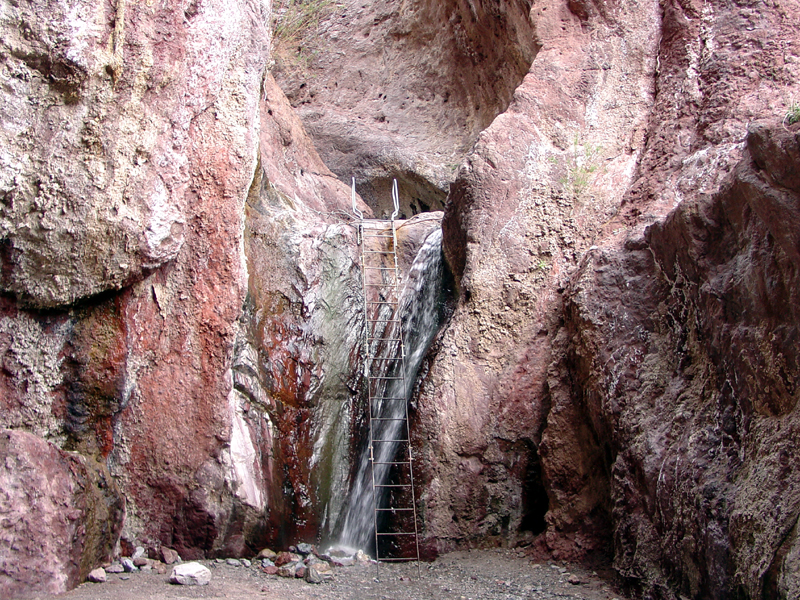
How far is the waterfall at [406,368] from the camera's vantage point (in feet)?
17.6

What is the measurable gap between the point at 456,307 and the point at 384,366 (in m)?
0.81

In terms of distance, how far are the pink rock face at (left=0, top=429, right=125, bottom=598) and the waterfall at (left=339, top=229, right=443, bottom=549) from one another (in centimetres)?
180

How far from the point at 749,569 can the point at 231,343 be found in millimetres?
3525

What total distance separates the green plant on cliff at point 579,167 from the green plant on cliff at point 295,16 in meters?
6.32

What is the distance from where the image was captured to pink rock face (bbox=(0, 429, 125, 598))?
3.81 metres

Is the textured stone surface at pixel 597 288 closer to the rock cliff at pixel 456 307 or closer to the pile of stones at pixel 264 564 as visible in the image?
the rock cliff at pixel 456 307

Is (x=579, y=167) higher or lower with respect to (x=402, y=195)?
lower

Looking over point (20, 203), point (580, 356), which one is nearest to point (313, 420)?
point (580, 356)

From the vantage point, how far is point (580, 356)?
4.78 metres

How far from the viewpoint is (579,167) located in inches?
231

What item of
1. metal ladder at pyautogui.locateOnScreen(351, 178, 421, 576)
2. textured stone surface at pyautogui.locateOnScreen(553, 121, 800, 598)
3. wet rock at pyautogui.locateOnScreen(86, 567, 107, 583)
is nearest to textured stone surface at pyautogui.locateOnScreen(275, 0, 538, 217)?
metal ladder at pyautogui.locateOnScreen(351, 178, 421, 576)

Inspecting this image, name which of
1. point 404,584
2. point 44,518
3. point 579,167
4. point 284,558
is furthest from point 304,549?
point 579,167

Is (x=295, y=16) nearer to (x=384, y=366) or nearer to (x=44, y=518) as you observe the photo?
(x=384, y=366)

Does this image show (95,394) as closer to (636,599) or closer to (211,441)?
(211,441)
